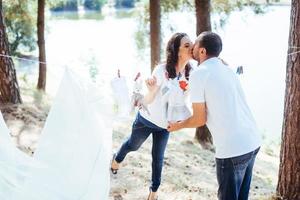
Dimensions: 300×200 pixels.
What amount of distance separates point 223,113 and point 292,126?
53.4 inches

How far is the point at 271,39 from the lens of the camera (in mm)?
22844

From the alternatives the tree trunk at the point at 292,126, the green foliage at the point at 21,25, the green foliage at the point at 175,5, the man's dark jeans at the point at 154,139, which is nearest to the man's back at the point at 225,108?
the man's dark jeans at the point at 154,139

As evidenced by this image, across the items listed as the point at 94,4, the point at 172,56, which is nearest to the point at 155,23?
the point at 172,56

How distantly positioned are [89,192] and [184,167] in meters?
2.73

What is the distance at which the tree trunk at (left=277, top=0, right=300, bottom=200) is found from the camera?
11.9ft

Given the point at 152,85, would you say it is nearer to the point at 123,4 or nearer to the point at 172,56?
the point at 172,56

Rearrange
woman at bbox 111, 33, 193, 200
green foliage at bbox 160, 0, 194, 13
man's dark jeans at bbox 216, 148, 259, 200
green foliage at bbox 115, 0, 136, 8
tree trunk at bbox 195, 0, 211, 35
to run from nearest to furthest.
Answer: man's dark jeans at bbox 216, 148, 259, 200 → woman at bbox 111, 33, 193, 200 → tree trunk at bbox 195, 0, 211, 35 → green foliage at bbox 160, 0, 194, 13 → green foliage at bbox 115, 0, 136, 8

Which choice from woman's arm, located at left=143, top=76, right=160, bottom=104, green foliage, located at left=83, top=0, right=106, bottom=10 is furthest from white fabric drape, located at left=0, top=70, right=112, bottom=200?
green foliage, located at left=83, top=0, right=106, bottom=10

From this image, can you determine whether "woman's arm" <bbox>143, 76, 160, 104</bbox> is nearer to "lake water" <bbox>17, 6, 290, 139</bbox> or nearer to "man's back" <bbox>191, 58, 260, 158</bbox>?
"lake water" <bbox>17, 6, 290, 139</bbox>

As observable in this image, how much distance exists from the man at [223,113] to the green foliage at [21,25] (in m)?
9.68

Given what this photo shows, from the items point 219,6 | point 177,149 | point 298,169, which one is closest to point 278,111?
Answer: point 219,6

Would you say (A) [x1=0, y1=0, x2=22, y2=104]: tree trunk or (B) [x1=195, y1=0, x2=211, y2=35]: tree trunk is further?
(B) [x1=195, y1=0, x2=211, y2=35]: tree trunk

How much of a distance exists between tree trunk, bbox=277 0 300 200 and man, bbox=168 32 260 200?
106 centimetres

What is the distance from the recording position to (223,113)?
264 centimetres
